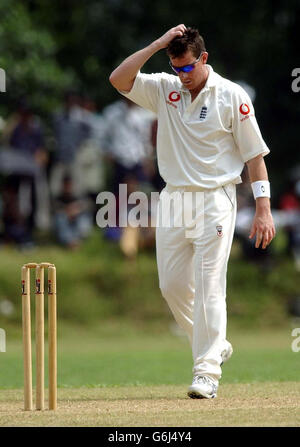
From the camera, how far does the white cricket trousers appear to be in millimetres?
7742

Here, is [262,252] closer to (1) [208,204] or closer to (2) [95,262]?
(2) [95,262]

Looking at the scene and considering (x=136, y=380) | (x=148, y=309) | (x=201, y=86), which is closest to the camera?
(x=201, y=86)

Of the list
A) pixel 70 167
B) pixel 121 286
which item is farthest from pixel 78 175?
pixel 121 286

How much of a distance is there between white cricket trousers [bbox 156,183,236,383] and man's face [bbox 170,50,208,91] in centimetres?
76

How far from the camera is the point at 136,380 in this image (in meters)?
9.79

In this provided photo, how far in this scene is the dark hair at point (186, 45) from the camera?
7645mm

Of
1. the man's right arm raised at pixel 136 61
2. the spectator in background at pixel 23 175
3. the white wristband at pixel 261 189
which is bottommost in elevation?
the white wristband at pixel 261 189

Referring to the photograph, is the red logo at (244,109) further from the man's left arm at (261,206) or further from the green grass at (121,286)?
the green grass at (121,286)

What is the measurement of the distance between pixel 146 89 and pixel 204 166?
755 mm

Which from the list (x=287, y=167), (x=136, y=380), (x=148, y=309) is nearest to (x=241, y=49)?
(x=287, y=167)

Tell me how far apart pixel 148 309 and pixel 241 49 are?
6.16 metres

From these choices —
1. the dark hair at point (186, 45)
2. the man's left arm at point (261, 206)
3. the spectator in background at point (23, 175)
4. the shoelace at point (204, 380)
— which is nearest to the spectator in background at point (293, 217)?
the spectator in background at point (23, 175)

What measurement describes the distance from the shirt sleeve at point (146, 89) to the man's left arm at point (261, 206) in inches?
33.8

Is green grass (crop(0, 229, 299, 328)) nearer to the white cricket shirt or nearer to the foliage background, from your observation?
the foliage background
